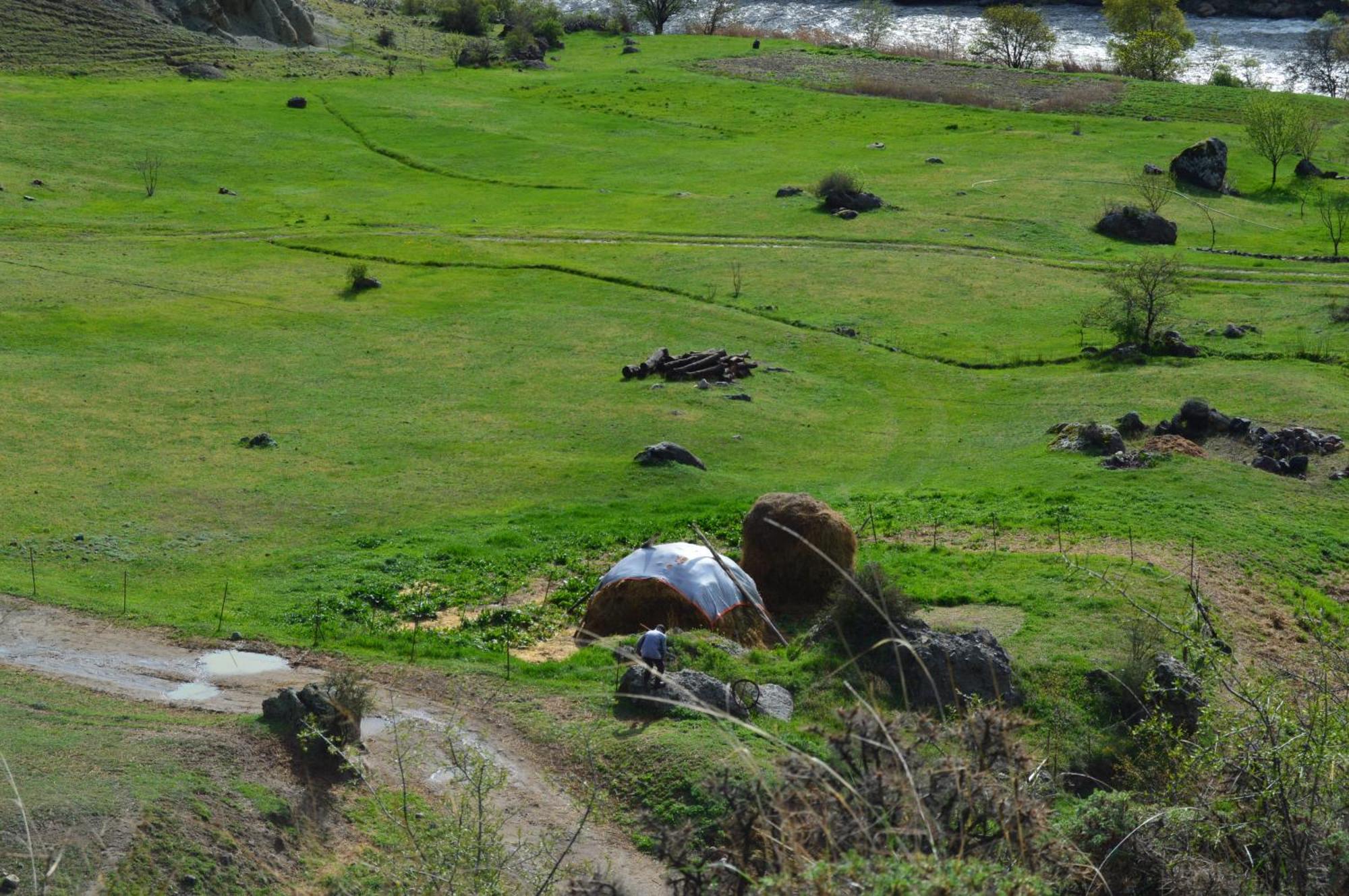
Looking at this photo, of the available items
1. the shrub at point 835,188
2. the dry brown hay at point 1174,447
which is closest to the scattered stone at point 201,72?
the shrub at point 835,188

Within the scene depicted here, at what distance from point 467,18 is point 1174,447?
4323 inches

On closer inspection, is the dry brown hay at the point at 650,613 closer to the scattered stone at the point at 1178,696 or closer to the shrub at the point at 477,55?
the scattered stone at the point at 1178,696

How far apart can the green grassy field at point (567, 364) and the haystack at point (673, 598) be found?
1770 mm

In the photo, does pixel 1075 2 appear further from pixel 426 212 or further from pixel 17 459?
pixel 17 459

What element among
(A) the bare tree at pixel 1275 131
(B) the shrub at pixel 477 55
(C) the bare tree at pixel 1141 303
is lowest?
(C) the bare tree at pixel 1141 303

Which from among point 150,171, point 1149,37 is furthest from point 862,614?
point 1149,37

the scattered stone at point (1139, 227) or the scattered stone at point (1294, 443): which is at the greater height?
the scattered stone at point (1139, 227)

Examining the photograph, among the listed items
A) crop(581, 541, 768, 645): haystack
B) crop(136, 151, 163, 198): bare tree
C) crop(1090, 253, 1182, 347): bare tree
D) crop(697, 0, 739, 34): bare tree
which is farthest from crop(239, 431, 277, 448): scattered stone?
crop(697, 0, 739, 34): bare tree

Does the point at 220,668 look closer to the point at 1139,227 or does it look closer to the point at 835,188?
the point at 835,188

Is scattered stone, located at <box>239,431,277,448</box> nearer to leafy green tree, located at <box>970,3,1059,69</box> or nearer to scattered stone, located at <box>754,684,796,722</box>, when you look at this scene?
scattered stone, located at <box>754,684,796,722</box>

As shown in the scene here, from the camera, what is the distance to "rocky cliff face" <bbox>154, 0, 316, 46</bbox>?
4281 inches

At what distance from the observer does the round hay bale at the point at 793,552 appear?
2838 cm

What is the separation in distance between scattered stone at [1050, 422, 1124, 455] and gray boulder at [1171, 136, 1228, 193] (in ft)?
160

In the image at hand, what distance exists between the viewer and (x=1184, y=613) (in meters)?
26.7
